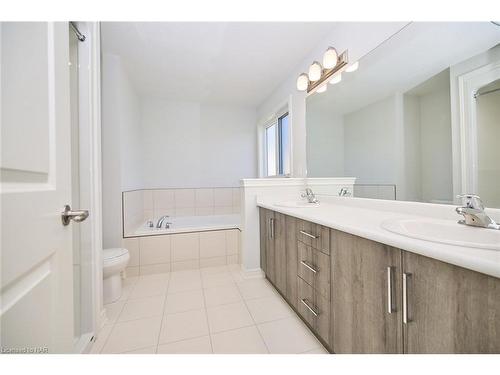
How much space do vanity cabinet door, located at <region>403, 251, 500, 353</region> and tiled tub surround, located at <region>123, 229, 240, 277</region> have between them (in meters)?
1.95

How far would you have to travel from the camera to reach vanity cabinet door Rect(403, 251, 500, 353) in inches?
19.2

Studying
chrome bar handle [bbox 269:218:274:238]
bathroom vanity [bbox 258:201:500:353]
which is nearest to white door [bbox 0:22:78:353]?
bathroom vanity [bbox 258:201:500:353]

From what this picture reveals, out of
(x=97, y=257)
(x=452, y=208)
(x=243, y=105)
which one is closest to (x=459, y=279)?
(x=452, y=208)

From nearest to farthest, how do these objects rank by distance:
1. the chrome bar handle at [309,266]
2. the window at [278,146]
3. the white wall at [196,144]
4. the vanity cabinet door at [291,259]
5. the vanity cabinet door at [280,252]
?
1. the chrome bar handle at [309,266]
2. the vanity cabinet door at [291,259]
3. the vanity cabinet door at [280,252]
4. the window at [278,146]
5. the white wall at [196,144]

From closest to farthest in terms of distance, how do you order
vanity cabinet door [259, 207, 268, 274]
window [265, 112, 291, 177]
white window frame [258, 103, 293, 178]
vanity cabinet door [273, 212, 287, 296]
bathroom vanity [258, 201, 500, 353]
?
bathroom vanity [258, 201, 500, 353] → vanity cabinet door [273, 212, 287, 296] → vanity cabinet door [259, 207, 268, 274] → window [265, 112, 291, 177] → white window frame [258, 103, 293, 178]

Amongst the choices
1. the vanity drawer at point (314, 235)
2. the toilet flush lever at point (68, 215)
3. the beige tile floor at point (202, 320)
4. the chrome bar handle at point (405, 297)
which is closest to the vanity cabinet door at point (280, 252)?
the beige tile floor at point (202, 320)

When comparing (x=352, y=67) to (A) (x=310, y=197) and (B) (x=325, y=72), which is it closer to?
(B) (x=325, y=72)

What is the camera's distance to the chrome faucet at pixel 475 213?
763 millimetres

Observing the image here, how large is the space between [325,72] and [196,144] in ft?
7.60

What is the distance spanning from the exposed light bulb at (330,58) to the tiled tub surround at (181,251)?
1.97 m

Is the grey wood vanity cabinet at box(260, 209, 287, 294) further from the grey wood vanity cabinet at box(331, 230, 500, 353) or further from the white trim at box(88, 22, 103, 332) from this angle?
the white trim at box(88, 22, 103, 332)

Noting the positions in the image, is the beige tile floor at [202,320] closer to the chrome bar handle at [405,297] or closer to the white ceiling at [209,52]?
the chrome bar handle at [405,297]
